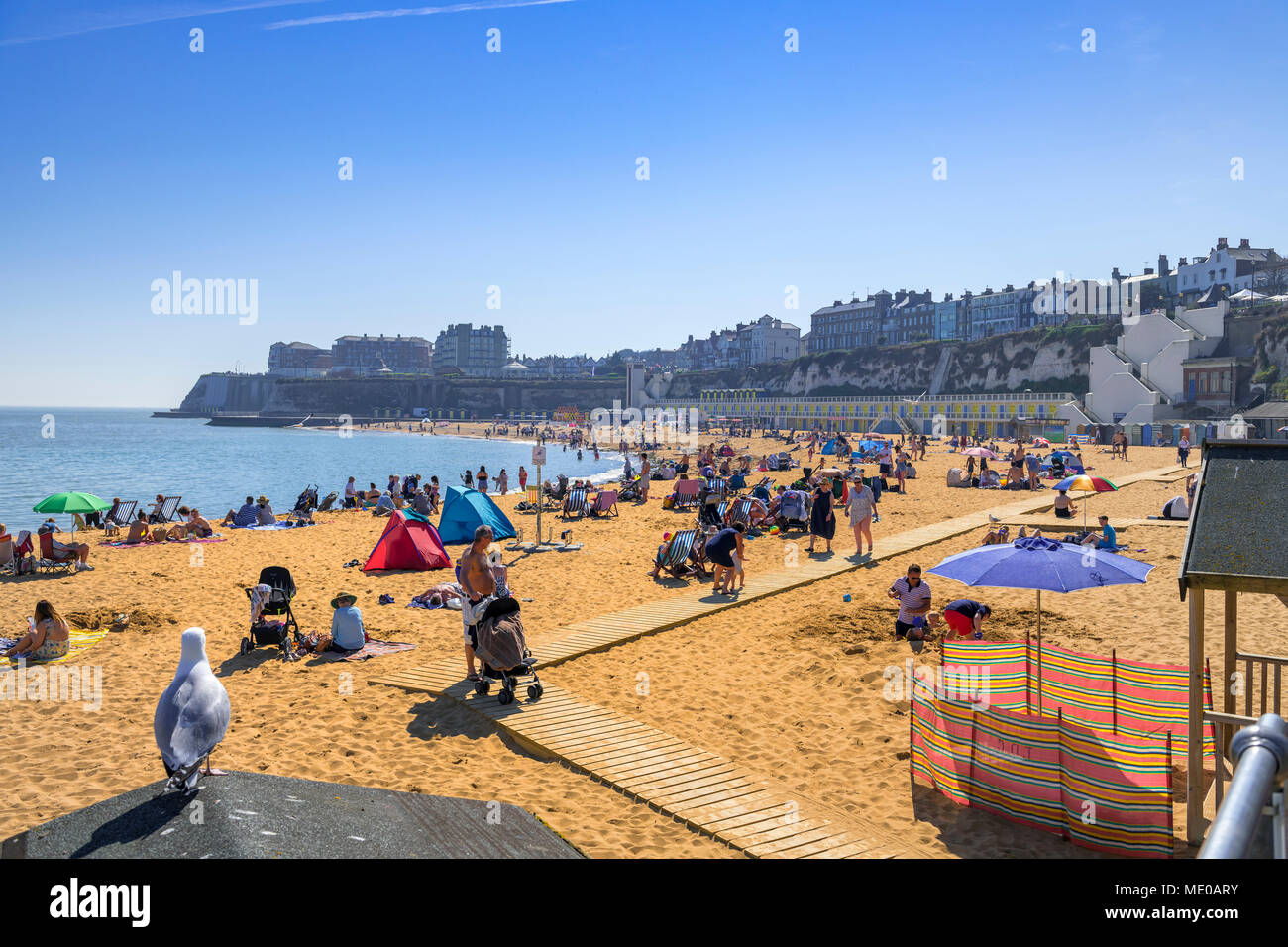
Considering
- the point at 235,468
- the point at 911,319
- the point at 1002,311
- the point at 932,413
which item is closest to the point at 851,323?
the point at 911,319

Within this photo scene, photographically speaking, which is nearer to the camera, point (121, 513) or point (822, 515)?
point (822, 515)

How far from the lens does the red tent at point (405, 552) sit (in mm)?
15844

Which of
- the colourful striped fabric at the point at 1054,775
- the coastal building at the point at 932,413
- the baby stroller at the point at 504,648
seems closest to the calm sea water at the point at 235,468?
the coastal building at the point at 932,413

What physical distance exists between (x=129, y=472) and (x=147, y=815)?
68506 mm

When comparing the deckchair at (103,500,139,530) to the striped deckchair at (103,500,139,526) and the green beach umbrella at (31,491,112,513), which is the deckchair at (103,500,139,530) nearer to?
the striped deckchair at (103,500,139,526)

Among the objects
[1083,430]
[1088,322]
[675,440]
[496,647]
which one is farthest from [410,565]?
[1088,322]

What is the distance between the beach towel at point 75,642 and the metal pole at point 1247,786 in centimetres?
1204

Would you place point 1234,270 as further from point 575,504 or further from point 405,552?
point 405,552

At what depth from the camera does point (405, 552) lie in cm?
1587

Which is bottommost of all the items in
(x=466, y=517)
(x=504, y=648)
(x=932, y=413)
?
(x=504, y=648)

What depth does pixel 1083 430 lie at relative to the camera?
59.8 metres

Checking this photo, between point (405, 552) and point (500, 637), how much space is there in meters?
8.57

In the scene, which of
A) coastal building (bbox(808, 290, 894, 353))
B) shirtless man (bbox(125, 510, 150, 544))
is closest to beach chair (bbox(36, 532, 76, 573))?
shirtless man (bbox(125, 510, 150, 544))

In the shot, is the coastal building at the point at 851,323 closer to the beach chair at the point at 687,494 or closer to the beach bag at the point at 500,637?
the beach chair at the point at 687,494
